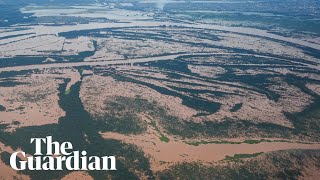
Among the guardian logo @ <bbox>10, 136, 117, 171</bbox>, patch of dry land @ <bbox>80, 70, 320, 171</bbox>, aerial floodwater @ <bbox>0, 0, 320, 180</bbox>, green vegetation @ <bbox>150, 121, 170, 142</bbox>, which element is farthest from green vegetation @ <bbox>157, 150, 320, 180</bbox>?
the guardian logo @ <bbox>10, 136, 117, 171</bbox>

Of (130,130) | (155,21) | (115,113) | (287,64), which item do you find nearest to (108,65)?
(115,113)

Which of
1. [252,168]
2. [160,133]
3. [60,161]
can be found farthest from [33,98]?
[252,168]

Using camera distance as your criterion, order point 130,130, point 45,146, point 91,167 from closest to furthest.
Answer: point 91,167 → point 45,146 → point 130,130

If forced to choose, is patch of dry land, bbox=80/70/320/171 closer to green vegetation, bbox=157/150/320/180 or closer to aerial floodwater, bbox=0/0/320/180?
aerial floodwater, bbox=0/0/320/180

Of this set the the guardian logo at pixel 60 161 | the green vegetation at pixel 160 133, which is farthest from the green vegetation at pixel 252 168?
the the guardian logo at pixel 60 161

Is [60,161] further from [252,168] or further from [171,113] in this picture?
[252,168]

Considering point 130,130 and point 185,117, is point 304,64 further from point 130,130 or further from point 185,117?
point 130,130
